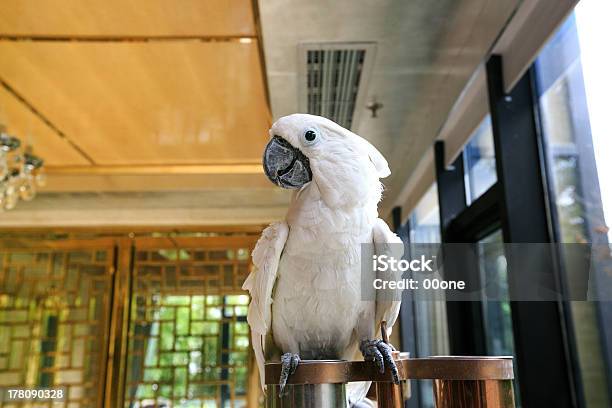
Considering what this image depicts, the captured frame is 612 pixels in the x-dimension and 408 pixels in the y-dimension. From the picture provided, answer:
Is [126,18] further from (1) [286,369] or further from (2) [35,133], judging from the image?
(1) [286,369]

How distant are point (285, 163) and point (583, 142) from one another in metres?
1.30

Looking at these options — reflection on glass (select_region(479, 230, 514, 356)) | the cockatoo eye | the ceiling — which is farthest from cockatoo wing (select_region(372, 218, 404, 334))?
the ceiling

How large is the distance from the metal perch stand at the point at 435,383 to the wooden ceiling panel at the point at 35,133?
2.75 meters

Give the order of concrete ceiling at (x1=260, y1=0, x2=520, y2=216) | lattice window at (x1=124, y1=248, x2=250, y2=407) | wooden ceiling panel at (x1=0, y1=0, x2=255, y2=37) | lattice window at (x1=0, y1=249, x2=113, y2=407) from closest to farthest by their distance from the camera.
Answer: concrete ceiling at (x1=260, y1=0, x2=520, y2=216)
wooden ceiling panel at (x1=0, y1=0, x2=255, y2=37)
lattice window at (x1=124, y1=248, x2=250, y2=407)
lattice window at (x1=0, y1=249, x2=113, y2=407)

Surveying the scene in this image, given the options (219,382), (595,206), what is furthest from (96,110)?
(595,206)

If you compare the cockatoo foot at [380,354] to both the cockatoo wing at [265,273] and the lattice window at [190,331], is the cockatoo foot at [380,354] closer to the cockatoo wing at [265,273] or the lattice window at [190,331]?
the cockatoo wing at [265,273]

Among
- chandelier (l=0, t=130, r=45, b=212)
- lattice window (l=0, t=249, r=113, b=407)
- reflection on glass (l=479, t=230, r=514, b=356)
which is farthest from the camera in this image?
lattice window (l=0, t=249, r=113, b=407)

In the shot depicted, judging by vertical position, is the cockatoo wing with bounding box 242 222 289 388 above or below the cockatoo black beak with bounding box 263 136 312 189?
below

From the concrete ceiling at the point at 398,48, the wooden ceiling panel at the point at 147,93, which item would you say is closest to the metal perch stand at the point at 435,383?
the concrete ceiling at the point at 398,48

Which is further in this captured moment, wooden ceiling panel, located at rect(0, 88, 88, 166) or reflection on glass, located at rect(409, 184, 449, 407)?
wooden ceiling panel, located at rect(0, 88, 88, 166)

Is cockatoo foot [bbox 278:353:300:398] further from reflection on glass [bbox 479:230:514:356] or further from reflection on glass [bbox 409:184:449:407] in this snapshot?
reflection on glass [bbox 479:230:514:356]

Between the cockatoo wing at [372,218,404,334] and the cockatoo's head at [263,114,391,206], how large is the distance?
0.09 metres

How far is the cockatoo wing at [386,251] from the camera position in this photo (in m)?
1.09

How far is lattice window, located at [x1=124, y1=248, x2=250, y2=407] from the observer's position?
368 cm
